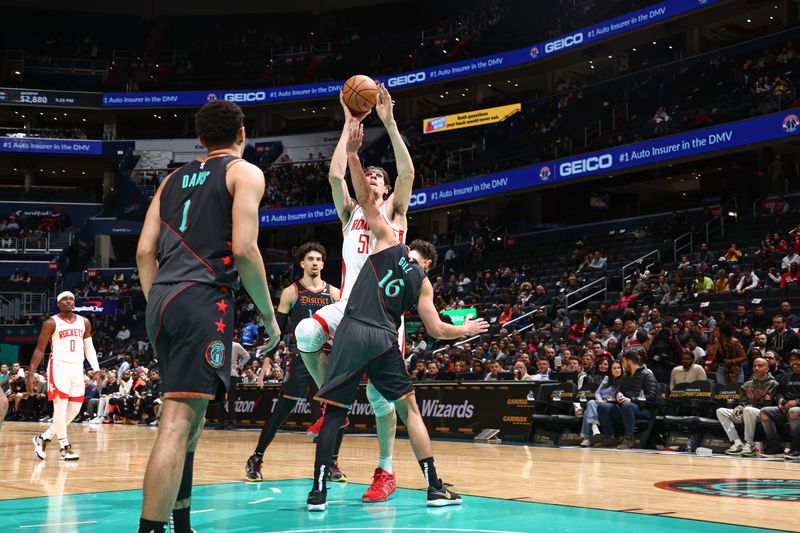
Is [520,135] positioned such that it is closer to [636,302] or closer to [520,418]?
[636,302]

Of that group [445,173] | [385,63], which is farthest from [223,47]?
[445,173]

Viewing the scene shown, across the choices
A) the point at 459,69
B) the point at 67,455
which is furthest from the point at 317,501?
the point at 459,69

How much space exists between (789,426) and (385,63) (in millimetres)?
34333

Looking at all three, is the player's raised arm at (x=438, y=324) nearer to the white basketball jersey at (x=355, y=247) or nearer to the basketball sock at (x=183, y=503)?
the white basketball jersey at (x=355, y=247)

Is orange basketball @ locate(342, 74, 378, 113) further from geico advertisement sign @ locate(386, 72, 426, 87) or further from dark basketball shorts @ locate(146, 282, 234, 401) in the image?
geico advertisement sign @ locate(386, 72, 426, 87)

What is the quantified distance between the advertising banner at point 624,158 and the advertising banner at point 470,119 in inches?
152

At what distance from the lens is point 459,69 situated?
38.1m

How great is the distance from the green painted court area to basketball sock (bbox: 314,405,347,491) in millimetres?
240

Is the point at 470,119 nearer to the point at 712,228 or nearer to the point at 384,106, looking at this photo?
the point at 712,228

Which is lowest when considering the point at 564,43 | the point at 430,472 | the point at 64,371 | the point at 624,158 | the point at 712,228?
the point at 430,472

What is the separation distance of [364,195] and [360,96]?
0.92 meters

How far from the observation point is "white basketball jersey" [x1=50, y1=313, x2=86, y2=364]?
1048 centimetres

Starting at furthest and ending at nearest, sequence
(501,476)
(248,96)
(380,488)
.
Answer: (248,96), (501,476), (380,488)

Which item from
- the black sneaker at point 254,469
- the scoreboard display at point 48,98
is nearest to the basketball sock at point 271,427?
the black sneaker at point 254,469
